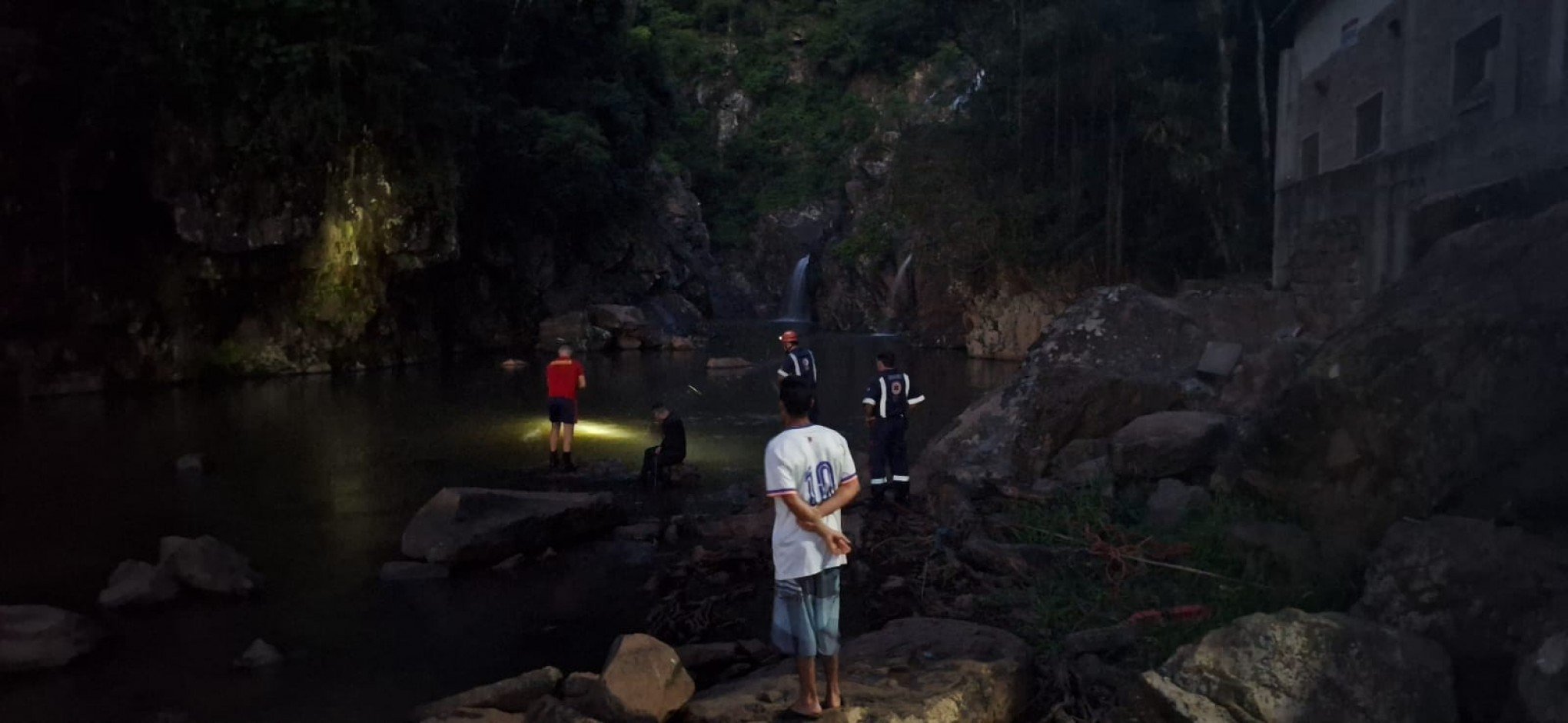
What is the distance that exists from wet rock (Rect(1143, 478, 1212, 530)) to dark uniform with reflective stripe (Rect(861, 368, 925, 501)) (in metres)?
2.54

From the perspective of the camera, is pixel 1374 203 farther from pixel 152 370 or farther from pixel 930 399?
pixel 152 370

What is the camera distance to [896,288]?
4478 cm

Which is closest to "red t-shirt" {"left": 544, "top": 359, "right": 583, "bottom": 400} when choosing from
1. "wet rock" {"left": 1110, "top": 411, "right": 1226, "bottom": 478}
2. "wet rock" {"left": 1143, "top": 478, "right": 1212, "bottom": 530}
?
"wet rock" {"left": 1110, "top": 411, "right": 1226, "bottom": 478}

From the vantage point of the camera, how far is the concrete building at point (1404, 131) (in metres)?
9.76

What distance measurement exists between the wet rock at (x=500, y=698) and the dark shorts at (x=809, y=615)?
4.73ft

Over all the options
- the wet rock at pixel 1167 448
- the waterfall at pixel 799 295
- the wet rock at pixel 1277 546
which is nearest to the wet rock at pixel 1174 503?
the wet rock at pixel 1167 448

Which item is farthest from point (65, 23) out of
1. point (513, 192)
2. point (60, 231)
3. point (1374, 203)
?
point (1374, 203)

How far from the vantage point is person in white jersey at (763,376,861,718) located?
5.38 m

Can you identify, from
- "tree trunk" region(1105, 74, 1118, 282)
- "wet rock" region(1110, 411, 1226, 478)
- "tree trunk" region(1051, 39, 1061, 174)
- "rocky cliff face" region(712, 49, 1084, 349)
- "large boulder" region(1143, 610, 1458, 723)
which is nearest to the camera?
"large boulder" region(1143, 610, 1458, 723)

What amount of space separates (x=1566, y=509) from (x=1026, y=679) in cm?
279

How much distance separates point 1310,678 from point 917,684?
1.86 metres

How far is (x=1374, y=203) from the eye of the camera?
12.9 meters

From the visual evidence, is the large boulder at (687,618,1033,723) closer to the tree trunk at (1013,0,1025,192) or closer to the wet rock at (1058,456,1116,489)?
the wet rock at (1058,456,1116,489)

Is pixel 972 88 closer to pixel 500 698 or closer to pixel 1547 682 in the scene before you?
pixel 500 698
